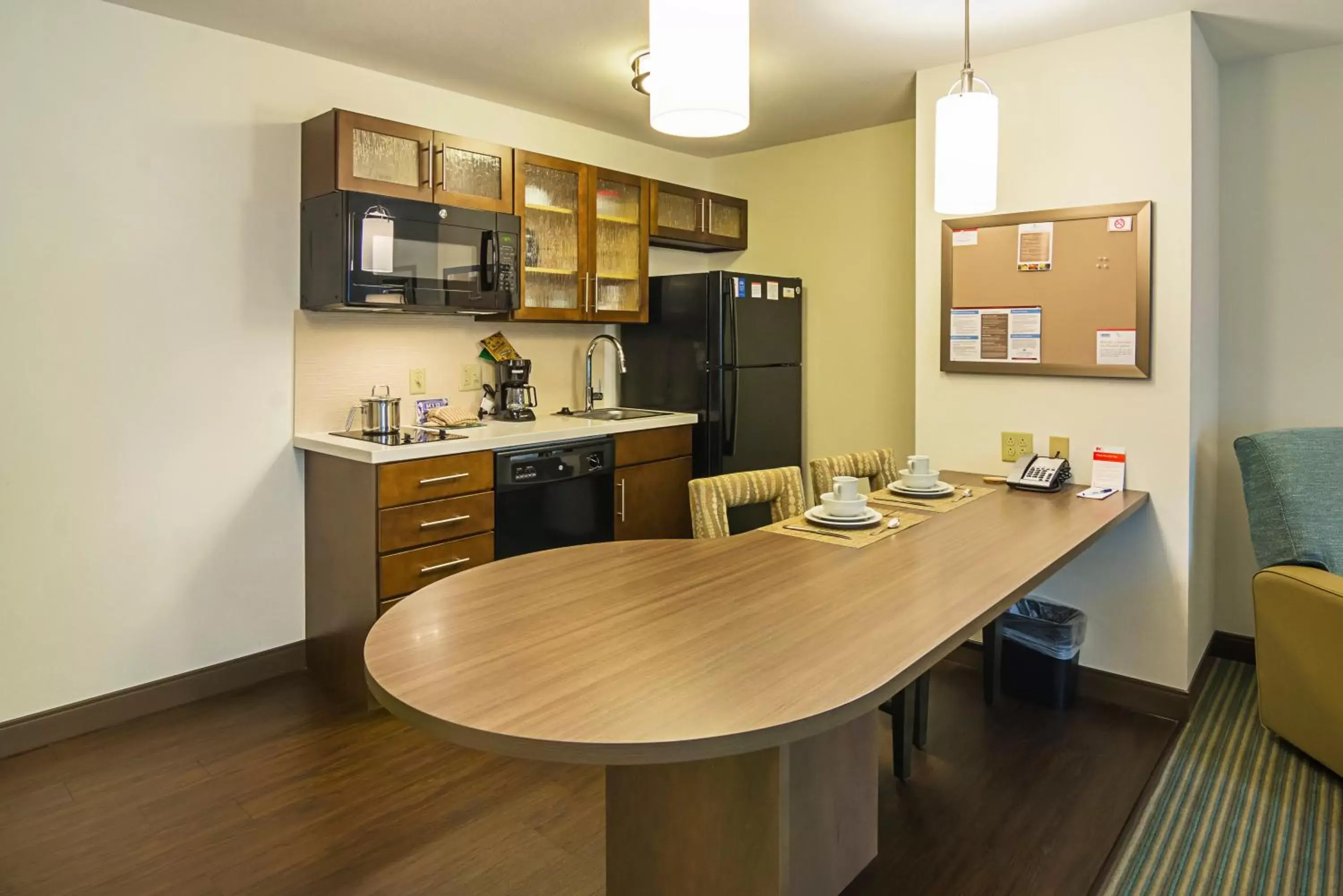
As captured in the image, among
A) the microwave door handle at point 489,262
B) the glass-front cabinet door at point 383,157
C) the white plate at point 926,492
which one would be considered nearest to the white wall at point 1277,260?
the white plate at point 926,492

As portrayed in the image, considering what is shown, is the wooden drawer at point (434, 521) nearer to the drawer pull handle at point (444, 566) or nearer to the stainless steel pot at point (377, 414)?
the drawer pull handle at point (444, 566)

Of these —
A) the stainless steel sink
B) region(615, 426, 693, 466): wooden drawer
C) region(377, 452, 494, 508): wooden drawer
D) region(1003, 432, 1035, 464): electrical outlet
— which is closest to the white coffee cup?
region(1003, 432, 1035, 464): electrical outlet

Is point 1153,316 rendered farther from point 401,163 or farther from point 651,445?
point 401,163

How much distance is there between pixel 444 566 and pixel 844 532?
157cm

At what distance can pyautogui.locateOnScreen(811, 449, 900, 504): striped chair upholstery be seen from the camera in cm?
280

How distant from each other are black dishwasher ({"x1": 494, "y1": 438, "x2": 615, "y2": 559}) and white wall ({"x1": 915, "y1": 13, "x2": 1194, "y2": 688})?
154 cm

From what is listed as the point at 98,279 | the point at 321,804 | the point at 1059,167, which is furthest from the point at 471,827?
the point at 1059,167

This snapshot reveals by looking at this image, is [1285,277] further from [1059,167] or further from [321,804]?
[321,804]

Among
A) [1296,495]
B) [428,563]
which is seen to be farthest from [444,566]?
[1296,495]

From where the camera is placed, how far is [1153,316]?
288 cm

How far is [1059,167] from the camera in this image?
3037mm

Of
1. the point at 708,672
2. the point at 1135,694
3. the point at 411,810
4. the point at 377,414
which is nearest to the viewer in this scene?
the point at 708,672

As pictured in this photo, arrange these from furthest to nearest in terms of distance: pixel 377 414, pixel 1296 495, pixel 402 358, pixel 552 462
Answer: pixel 402 358 → pixel 552 462 → pixel 377 414 → pixel 1296 495

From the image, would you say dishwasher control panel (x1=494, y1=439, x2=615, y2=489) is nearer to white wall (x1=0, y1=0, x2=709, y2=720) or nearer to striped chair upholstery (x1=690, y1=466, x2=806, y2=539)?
white wall (x1=0, y1=0, x2=709, y2=720)
